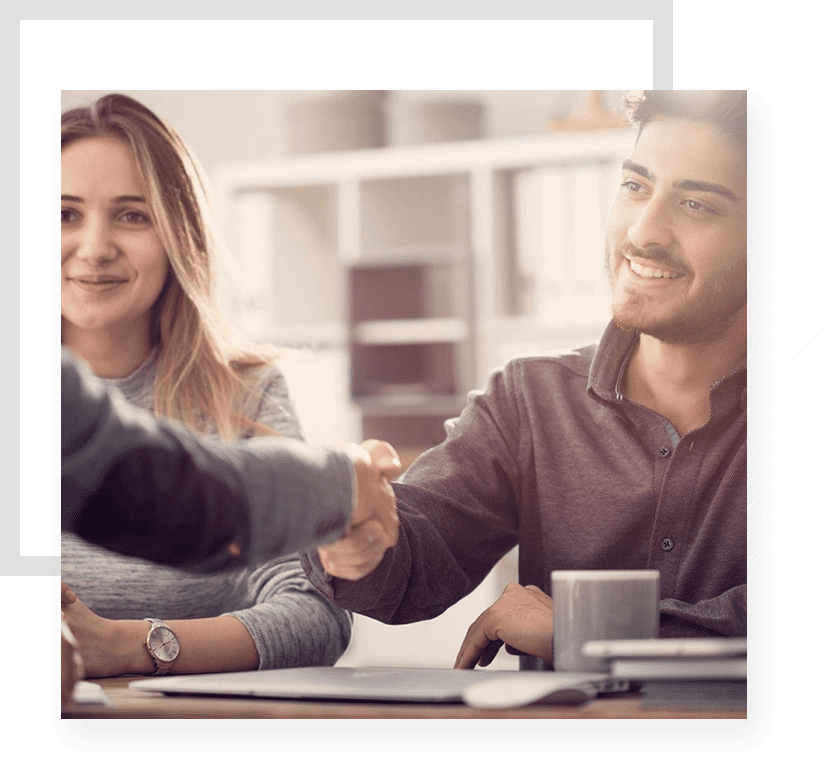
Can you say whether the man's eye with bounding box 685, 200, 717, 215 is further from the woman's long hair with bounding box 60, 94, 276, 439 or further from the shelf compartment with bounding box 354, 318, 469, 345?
the woman's long hair with bounding box 60, 94, 276, 439

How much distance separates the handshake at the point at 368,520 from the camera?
1.12 meters

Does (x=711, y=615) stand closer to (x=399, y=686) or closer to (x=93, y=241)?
(x=399, y=686)

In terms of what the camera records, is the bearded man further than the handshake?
Yes

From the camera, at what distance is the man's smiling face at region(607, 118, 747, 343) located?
123 cm

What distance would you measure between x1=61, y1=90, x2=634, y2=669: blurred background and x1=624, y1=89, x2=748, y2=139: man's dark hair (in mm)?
46

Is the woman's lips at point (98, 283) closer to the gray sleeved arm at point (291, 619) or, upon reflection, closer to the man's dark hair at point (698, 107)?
the gray sleeved arm at point (291, 619)

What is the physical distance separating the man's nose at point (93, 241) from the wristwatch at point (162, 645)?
42cm

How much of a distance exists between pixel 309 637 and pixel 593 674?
360 mm

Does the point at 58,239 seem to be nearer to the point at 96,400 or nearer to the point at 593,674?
the point at 96,400

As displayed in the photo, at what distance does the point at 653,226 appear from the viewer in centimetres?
125

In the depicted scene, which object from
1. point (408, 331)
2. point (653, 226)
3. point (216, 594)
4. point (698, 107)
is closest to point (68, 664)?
point (216, 594)

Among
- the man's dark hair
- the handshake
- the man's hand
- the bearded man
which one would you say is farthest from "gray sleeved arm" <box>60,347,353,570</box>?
the man's dark hair

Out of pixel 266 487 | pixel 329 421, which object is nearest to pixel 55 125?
pixel 329 421

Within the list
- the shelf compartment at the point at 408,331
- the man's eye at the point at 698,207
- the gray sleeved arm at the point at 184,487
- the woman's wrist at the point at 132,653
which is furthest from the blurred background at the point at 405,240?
the gray sleeved arm at the point at 184,487
